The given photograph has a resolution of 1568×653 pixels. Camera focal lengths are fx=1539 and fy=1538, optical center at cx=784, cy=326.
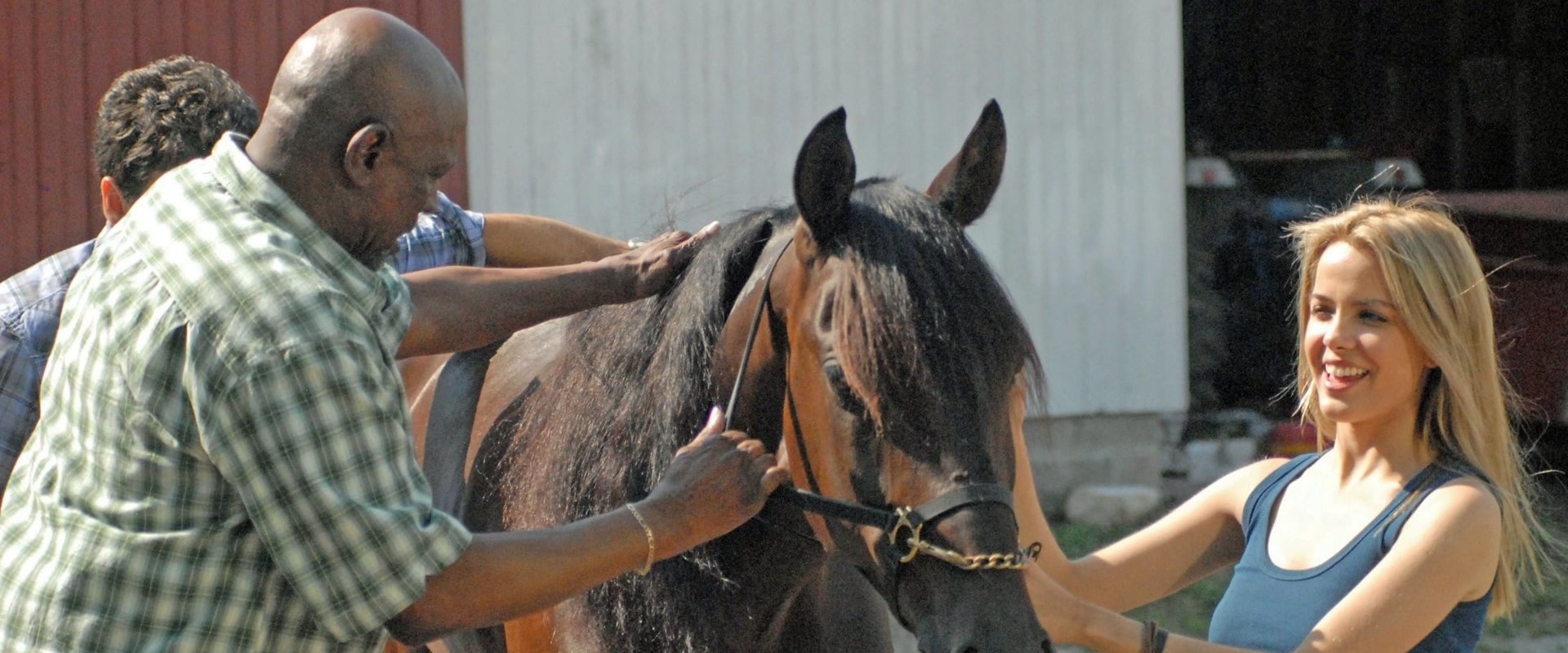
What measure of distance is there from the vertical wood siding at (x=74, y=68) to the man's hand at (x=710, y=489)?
4.94 meters

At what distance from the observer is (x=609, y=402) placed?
2447 mm

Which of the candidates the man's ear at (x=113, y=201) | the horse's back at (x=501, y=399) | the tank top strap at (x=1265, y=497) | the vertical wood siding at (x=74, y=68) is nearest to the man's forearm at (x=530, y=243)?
the horse's back at (x=501, y=399)

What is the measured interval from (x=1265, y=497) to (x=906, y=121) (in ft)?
Answer: 15.6

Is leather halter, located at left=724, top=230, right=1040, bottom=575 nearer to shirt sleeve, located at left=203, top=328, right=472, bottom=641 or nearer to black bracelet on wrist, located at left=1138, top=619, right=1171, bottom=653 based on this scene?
black bracelet on wrist, located at left=1138, top=619, right=1171, bottom=653

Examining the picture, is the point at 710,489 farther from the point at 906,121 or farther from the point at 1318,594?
the point at 906,121

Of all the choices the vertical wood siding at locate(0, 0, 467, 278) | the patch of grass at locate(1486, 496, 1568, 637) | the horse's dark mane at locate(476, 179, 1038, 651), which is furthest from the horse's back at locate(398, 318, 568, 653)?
the patch of grass at locate(1486, 496, 1568, 637)

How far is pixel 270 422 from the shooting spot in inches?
62.8

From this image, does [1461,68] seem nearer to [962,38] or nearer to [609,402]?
[962,38]

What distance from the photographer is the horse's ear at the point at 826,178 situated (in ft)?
7.04

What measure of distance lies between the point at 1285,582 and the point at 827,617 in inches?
29.7

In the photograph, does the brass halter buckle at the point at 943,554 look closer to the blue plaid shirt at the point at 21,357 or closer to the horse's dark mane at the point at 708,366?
the horse's dark mane at the point at 708,366

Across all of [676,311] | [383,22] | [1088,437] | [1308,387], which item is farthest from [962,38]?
[383,22]

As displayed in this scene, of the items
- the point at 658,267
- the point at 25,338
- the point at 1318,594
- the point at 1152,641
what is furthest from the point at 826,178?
the point at 25,338

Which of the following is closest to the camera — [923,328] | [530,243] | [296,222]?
[296,222]
